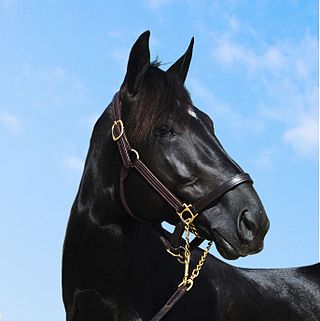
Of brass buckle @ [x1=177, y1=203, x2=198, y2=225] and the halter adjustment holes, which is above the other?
the halter adjustment holes

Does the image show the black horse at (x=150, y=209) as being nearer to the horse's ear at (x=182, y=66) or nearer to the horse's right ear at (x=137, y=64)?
the horse's right ear at (x=137, y=64)

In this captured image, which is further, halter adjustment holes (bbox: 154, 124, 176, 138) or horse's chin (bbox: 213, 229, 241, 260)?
halter adjustment holes (bbox: 154, 124, 176, 138)

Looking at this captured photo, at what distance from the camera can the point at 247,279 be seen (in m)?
6.29

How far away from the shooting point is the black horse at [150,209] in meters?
4.97

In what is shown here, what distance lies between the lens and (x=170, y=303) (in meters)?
5.26

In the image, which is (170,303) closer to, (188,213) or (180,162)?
(188,213)

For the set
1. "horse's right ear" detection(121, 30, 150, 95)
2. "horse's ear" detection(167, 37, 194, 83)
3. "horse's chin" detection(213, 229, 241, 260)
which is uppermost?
"horse's ear" detection(167, 37, 194, 83)

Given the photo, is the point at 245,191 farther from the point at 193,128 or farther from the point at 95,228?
the point at 95,228

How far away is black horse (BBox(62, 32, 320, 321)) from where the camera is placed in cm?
497

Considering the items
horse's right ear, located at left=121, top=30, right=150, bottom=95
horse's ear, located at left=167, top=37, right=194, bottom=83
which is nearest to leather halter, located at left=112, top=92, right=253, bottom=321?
horse's right ear, located at left=121, top=30, right=150, bottom=95

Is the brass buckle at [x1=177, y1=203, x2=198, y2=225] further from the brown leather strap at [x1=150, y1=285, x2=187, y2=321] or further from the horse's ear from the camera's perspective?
the horse's ear

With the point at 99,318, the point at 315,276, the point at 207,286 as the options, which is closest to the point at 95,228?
the point at 99,318

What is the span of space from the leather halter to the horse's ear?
0.89m

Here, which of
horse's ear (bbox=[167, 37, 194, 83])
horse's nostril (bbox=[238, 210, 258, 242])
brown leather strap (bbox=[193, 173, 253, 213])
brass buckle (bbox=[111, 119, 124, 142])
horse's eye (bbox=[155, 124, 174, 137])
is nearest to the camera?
horse's nostril (bbox=[238, 210, 258, 242])
